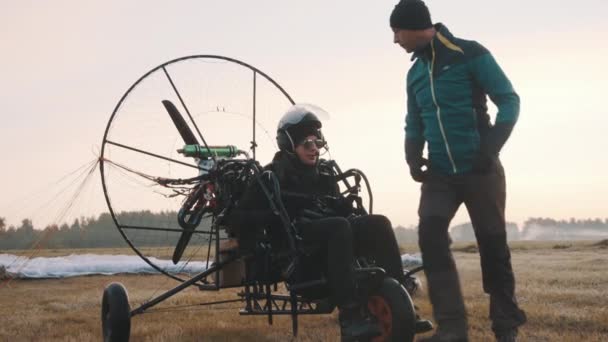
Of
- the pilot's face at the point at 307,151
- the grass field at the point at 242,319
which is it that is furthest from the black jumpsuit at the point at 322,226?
the grass field at the point at 242,319

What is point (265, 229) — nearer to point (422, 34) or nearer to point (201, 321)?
point (422, 34)

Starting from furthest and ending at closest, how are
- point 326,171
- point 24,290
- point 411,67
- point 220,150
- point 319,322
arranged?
point 24,290 < point 319,322 < point 220,150 < point 326,171 < point 411,67

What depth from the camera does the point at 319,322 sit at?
6.82 m

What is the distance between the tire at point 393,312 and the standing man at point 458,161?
0.73 ft

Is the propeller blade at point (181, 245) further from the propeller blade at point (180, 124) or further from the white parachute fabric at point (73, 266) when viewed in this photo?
the white parachute fabric at point (73, 266)

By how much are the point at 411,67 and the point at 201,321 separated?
3596mm

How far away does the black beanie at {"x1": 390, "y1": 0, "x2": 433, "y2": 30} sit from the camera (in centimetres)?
461

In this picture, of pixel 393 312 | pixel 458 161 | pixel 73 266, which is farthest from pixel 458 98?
pixel 73 266

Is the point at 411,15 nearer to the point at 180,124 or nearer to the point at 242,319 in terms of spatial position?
the point at 180,124

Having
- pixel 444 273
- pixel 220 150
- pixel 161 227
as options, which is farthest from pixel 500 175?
pixel 161 227

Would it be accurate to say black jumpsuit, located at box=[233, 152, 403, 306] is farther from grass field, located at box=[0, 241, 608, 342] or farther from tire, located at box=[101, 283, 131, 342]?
tire, located at box=[101, 283, 131, 342]

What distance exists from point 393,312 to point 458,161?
1077mm

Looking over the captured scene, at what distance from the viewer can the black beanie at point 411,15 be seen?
4.61 m

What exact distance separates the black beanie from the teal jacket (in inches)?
6.0
